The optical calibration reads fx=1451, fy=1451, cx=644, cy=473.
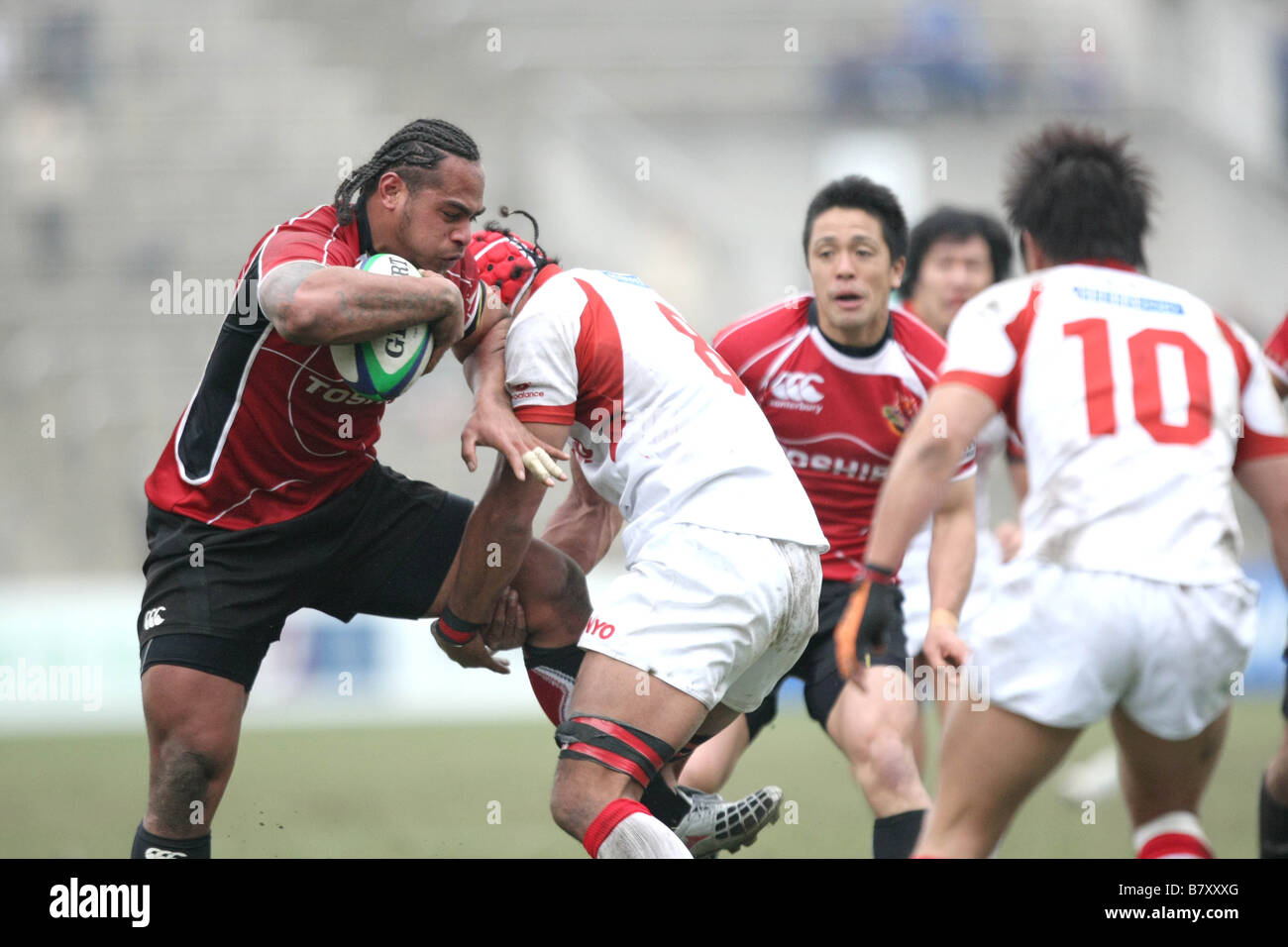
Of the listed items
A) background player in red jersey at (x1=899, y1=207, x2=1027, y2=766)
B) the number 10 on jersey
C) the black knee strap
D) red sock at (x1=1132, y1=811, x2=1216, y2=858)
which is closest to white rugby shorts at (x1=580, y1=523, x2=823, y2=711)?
the black knee strap

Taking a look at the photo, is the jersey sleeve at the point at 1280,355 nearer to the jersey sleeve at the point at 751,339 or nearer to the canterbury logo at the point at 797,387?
the canterbury logo at the point at 797,387

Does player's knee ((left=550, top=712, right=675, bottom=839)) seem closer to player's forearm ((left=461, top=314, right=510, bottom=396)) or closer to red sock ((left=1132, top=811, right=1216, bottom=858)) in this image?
player's forearm ((left=461, top=314, right=510, bottom=396))

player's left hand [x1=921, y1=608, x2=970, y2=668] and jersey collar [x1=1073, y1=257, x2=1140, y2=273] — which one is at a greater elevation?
jersey collar [x1=1073, y1=257, x2=1140, y2=273]

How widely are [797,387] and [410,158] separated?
186cm

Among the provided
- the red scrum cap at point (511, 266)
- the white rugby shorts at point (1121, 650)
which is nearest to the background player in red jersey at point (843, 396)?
the red scrum cap at point (511, 266)

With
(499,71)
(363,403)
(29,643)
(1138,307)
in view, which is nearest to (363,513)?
(363,403)

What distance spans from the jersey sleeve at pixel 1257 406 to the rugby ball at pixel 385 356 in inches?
90.2

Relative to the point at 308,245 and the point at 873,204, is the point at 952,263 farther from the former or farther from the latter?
the point at 308,245

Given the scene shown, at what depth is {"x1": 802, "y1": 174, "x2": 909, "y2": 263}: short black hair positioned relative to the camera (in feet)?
18.6

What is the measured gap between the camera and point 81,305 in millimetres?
16734

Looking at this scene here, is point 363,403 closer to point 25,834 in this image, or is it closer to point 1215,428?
point 1215,428

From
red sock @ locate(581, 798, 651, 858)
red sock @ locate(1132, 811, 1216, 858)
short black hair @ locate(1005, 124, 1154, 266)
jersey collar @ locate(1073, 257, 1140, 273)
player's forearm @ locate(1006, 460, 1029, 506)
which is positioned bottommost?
red sock @ locate(1132, 811, 1216, 858)

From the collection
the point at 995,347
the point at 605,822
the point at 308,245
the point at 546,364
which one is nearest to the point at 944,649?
the point at 995,347

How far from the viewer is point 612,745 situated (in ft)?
13.3
